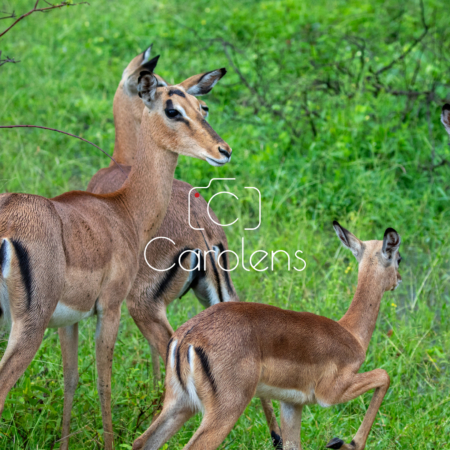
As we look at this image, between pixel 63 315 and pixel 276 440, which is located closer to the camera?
pixel 63 315

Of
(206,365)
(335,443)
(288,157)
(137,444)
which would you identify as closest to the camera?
(206,365)

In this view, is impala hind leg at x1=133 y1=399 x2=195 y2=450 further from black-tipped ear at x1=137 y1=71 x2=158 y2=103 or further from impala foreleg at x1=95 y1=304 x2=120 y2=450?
black-tipped ear at x1=137 y1=71 x2=158 y2=103

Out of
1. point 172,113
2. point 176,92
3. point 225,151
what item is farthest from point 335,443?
point 176,92

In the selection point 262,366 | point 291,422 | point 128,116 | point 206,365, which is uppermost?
point 128,116

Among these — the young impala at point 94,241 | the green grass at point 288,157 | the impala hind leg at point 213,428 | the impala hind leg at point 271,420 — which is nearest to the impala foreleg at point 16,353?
the young impala at point 94,241

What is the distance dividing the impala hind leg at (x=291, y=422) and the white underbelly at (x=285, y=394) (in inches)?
3.4

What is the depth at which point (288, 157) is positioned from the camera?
622 cm

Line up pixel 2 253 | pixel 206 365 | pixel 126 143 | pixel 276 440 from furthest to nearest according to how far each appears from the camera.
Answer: pixel 126 143 → pixel 276 440 → pixel 206 365 → pixel 2 253

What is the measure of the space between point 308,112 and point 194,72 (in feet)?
5.69

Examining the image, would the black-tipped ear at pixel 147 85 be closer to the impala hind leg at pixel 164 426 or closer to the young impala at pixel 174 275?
the young impala at pixel 174 275

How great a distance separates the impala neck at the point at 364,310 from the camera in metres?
3.40

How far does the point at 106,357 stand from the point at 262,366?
79 centimetres

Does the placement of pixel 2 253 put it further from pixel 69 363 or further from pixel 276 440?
pixel 276 440

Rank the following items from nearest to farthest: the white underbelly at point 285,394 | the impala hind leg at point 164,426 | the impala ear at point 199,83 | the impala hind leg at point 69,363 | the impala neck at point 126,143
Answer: the impala hind leg at point 164,426
the white underbelly at point 285,394
the impala hind leg at point 69,363
the impala ear at point 199,83
the impala neck at point 126,143
